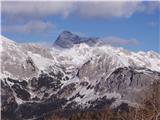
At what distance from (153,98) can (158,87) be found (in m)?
5.52

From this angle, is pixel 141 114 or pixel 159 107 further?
pixel 159 107

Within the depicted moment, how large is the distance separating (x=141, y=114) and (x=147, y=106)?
7107mm

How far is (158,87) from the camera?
194 feet

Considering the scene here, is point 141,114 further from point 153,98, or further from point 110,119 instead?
point 110,119

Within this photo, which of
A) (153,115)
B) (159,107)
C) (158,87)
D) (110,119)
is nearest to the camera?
(153,115)

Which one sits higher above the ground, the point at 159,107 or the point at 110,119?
the point at 159,107

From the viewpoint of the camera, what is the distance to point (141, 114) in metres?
47.4

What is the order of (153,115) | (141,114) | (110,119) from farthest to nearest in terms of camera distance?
1. (110,119)
2. (141,114)
3. (153,115)

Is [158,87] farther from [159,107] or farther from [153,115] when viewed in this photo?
[153,115]

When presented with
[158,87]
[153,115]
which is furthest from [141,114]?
[158,87]

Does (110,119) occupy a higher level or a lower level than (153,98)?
lower

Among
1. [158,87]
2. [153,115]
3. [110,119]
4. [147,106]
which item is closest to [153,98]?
[147,106]

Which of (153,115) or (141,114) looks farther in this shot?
(141,114)

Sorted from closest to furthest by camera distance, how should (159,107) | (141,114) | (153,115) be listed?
(153,115) → (141,114) → (159,107)
